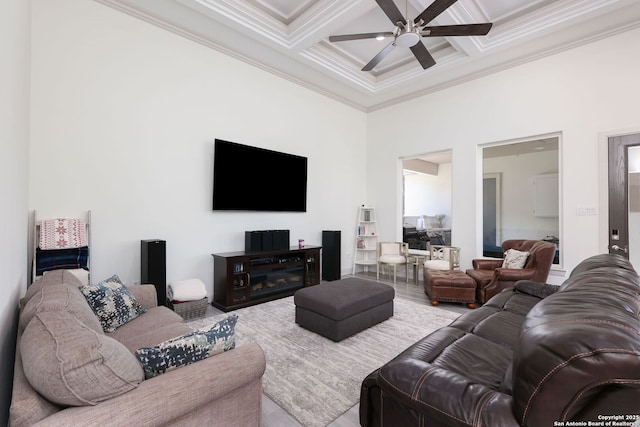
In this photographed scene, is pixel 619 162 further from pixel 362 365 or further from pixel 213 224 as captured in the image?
pixel 213 224

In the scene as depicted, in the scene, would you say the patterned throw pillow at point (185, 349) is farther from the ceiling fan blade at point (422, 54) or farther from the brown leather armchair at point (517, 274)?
the brown leather armchair at point (517, 274)

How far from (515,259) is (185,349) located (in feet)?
14.0

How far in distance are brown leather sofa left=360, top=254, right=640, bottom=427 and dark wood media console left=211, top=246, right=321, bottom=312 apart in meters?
2.72

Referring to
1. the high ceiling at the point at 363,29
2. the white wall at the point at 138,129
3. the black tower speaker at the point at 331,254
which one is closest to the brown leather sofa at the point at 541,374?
the white wall at the point at 138,129

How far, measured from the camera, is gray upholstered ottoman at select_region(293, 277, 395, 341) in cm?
283

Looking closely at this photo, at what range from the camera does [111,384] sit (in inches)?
40.1

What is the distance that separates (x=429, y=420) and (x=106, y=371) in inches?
47.0

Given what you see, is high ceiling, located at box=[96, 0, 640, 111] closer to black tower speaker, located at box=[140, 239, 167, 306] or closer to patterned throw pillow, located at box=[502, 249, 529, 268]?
black tower speaker, located at box=[140, 239, 167, 306]

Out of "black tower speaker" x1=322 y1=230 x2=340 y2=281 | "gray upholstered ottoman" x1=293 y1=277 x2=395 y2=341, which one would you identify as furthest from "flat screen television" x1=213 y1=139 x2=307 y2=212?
"gray upholstered ottoman" x1=293 y1=277 x2=395 y2=341

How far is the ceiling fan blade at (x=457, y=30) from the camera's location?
8.94 ft

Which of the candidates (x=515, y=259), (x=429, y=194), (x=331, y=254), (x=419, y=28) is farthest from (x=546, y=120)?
(x=429, y=194)

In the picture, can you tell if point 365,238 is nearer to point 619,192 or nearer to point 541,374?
point 619,192

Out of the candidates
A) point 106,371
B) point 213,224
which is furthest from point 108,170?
point 106,371

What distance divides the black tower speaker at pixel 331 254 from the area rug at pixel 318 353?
1.62m
